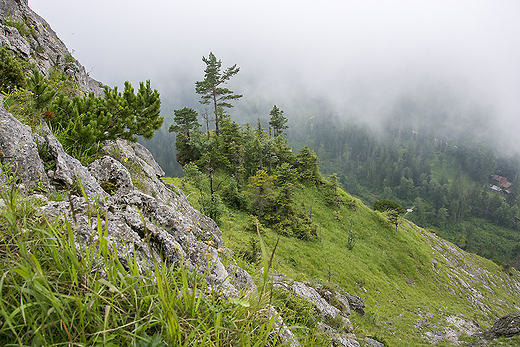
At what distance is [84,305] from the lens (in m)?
1.27

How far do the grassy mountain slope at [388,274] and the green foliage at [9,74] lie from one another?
332 inches

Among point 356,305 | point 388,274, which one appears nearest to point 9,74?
point 356,305

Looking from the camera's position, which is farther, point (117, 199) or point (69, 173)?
point (69, 173)

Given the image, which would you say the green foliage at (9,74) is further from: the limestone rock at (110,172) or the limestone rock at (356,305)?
the limestone rock at (356,305)

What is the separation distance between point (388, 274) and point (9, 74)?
118ft

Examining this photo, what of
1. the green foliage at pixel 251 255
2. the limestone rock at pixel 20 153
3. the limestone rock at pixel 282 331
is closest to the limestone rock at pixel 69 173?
the limestone rock at pixel 20 153

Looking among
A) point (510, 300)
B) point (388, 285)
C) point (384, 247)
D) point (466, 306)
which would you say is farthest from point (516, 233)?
point (388, 285)

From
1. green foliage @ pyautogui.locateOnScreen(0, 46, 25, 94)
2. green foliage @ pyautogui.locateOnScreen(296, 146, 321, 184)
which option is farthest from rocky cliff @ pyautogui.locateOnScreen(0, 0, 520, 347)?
green foliage @ pyautogui.locateOnScreen(296, 146, 321, 184)

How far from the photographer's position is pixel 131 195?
13.0 feet

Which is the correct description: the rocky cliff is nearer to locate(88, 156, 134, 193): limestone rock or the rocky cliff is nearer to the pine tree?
locate(88, 156, 134, 193): limestone rock

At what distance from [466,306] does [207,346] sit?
44.3 metres

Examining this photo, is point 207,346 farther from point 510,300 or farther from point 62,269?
point 510,300

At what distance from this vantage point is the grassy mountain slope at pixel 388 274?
51.2ft

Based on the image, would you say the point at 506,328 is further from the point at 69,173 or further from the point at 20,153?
the point at 20,153
